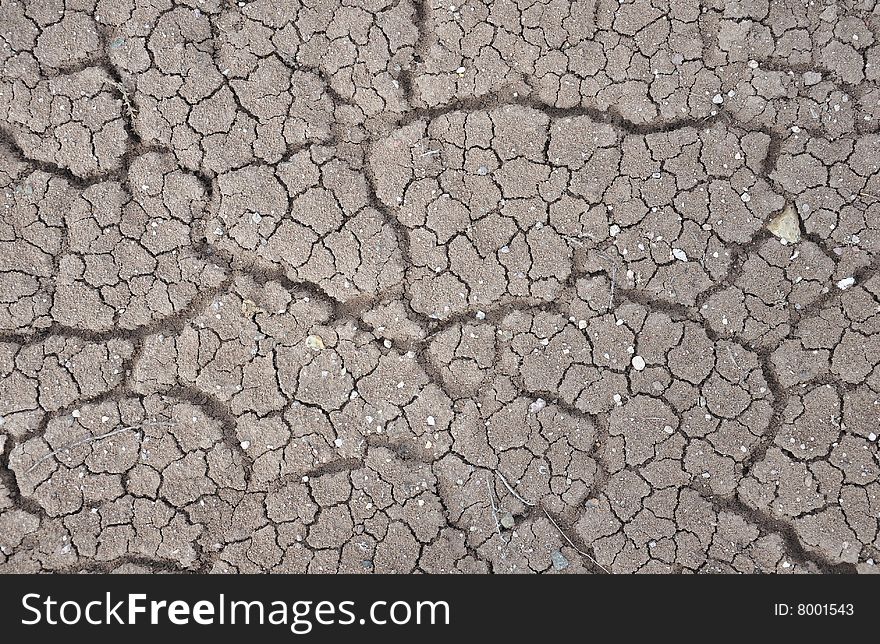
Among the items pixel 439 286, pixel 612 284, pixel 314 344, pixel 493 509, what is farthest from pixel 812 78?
pixel 314 344

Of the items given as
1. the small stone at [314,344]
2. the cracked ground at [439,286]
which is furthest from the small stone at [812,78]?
the small stone at [314,344]

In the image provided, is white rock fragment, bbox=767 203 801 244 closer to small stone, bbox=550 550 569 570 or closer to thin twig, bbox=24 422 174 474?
small stone, bbox=550 550 569 570

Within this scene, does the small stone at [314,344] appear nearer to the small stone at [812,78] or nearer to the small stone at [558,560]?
the small stone at [558,560]

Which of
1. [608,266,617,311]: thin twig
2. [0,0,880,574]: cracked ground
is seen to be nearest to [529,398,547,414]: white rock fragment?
[0,0,880,574]: cracked ground

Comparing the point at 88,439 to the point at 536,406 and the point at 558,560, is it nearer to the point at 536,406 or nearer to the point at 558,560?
the point at 536,406

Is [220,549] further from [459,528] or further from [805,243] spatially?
[805,243]

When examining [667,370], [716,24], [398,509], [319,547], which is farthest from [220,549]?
[716,24]
